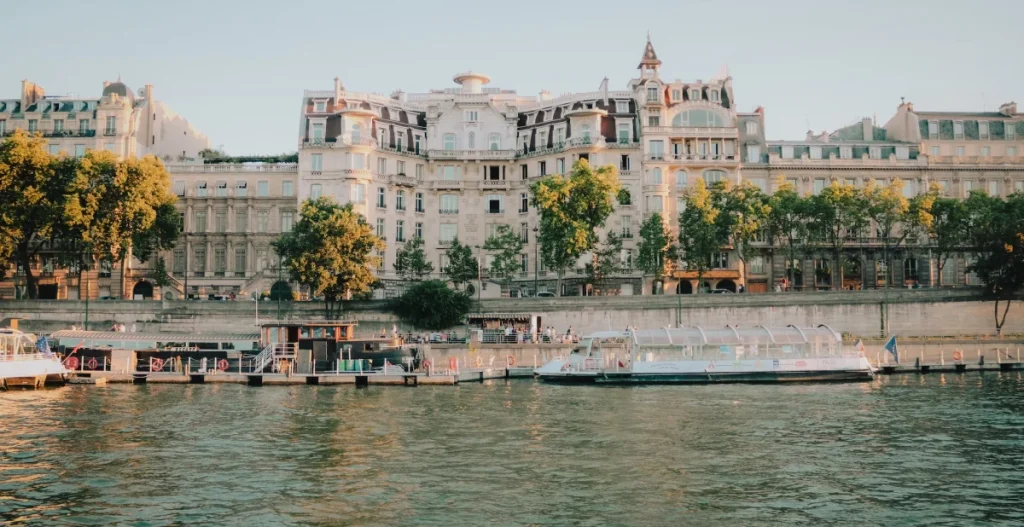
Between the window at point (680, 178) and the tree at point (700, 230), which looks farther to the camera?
the window at point (680, 178)

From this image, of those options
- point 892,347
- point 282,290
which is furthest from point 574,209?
point 282,290

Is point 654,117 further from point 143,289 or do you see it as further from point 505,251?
point 143,289

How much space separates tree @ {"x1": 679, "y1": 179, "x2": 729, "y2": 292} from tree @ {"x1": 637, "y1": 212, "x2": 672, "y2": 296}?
1.38 metres

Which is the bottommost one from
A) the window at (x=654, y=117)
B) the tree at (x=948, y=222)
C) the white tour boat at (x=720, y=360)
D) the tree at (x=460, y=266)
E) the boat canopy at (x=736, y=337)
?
the white tour boat at (x=720, y=360)

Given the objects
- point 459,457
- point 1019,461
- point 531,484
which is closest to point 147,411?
point 459,457

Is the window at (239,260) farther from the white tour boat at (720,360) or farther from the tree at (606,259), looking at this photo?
the white tour boat at (720,360)

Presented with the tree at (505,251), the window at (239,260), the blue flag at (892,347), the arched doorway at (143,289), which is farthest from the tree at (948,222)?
the arched doorway at (143,289)

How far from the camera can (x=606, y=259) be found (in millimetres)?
84250

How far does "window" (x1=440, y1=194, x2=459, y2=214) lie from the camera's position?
93.8 m

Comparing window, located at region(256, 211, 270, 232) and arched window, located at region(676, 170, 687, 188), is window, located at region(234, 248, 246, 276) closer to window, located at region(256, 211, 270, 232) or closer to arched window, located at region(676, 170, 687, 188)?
window, located at region(256, 211, 270, 232)

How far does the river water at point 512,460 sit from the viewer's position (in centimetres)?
2481

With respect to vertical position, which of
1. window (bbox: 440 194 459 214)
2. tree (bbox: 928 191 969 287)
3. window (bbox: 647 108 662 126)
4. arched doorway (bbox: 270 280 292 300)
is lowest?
arched doorway (bbox: 270 280 292 300)

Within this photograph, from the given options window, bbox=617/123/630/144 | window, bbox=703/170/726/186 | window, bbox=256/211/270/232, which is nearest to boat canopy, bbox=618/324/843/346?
window, bbox=703/170/726/186

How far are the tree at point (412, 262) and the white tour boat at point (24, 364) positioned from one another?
3477cm
